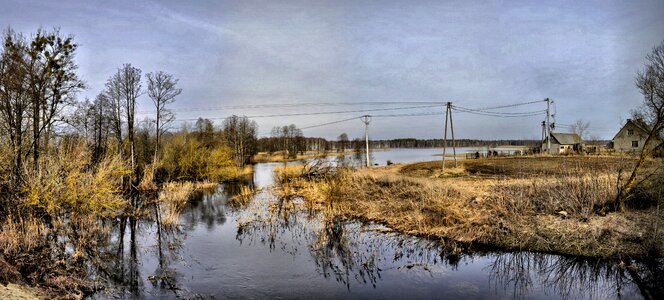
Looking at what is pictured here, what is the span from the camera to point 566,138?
5881 centimetres

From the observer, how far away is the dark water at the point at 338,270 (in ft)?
27.3

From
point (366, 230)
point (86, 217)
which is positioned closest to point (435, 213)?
point (366, 230)

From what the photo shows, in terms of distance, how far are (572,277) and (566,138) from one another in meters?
58.6

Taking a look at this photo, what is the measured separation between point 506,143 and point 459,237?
200614 millimetres

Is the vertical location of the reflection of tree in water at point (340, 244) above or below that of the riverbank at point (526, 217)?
below

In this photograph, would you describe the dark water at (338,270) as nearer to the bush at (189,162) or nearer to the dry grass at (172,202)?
the dry grass at (172,202)

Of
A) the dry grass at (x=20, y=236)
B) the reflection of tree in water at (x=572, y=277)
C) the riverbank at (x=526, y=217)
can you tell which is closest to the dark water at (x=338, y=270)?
the reflection of tree in water at (x=572, y=277)

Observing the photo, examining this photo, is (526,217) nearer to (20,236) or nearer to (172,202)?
(20,236)

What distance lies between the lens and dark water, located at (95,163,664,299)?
8.32 meters

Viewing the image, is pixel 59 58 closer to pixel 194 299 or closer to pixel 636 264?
pixel 194 299

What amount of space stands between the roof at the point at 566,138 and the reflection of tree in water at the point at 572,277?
180ft

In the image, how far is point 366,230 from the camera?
1378 cm

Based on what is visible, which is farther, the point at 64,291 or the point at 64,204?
the point at 64,204

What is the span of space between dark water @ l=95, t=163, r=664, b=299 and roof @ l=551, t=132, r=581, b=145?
54.6 metres
